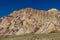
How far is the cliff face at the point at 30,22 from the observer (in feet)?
165

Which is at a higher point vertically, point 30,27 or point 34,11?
point 34,11

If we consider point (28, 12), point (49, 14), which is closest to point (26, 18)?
point (28, 12)

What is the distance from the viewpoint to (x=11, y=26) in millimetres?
54938

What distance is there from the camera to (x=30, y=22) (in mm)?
53250

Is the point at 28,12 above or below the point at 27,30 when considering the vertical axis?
above

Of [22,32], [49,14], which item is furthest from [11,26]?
[49,14]

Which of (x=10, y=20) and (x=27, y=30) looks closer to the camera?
(x=27, y=30)

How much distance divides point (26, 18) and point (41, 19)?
3528 mm

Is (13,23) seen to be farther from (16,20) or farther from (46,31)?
(46,31)

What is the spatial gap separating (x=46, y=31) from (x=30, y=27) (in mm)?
4494

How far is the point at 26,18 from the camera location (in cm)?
5416

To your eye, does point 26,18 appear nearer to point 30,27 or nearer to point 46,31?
point 30,27

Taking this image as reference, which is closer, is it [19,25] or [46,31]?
[46,31]

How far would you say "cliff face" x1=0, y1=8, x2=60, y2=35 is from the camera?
5039 centimetres
